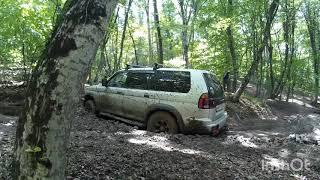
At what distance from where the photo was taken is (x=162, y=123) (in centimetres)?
854

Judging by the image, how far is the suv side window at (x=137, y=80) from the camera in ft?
29.5

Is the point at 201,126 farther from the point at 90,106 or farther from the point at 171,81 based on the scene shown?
the point at 90,106

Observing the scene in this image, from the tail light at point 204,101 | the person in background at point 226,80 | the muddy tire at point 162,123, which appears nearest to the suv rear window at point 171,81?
the tail light at point 204,101

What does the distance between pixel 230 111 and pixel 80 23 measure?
11.1m

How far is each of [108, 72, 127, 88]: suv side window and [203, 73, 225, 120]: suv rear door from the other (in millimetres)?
2420

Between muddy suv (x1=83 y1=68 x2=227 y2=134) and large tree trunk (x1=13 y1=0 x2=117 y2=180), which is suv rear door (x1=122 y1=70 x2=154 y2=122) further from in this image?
large tree trunk (x1=13 y1=0 x2=117 y2=180)

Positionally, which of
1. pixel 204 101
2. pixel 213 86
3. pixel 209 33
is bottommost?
pixel 204 101

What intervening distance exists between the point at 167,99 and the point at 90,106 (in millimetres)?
3065

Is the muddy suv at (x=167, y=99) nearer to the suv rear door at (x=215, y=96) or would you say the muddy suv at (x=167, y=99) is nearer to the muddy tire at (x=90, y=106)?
the suv rear door at (x=215, y=96)

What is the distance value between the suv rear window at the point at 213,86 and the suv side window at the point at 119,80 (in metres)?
2.41

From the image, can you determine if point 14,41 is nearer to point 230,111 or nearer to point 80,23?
point 230,111

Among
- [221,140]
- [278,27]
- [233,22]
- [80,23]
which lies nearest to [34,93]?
[80,23]

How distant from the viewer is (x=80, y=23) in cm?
281

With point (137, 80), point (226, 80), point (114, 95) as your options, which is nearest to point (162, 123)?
point (137, 80)
